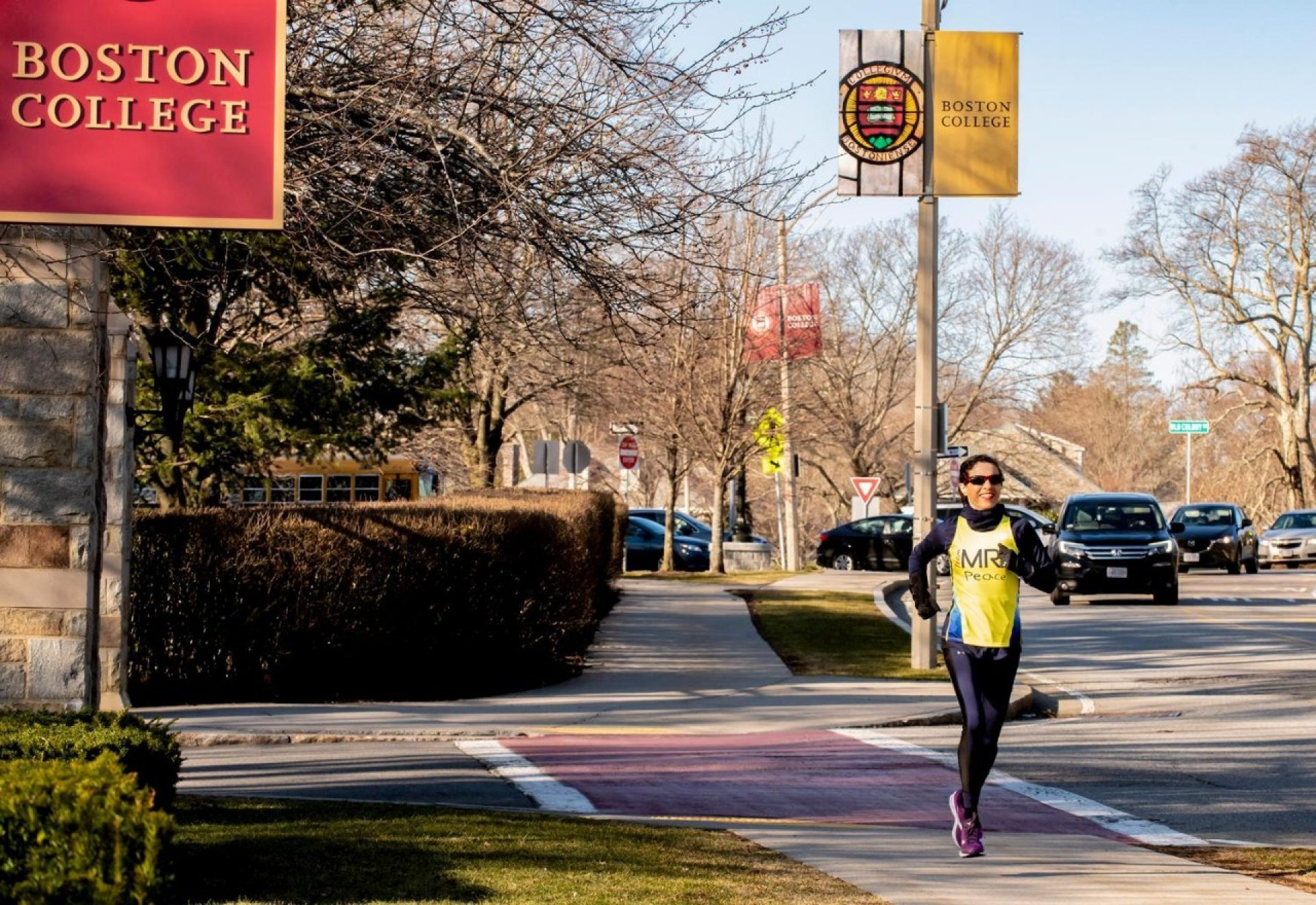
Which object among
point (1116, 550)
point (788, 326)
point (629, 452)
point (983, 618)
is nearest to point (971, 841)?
point (983, 618)

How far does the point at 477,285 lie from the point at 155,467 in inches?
457

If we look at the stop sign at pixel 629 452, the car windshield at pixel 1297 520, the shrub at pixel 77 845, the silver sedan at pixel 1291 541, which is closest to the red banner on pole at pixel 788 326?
the stop sign at pixel 629 452

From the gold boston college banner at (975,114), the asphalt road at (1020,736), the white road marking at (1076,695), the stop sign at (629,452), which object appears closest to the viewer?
the asphalt road at (1020,736)

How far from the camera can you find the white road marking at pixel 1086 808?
927 centimetres

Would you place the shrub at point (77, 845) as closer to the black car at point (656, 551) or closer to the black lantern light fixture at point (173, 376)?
the black lantern light fixture at point (173, 376)

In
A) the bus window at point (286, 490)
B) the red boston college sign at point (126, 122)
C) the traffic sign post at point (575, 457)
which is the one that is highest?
A: the red boston college sign at point (126, 122)

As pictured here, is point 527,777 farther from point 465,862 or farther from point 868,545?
point 868,545

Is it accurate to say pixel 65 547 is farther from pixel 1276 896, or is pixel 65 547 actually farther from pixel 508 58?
pixel 1276 896

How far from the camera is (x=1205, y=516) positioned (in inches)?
1658

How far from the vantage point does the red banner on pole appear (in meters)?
35.1

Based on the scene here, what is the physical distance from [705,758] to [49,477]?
5487mm

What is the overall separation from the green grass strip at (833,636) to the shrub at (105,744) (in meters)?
12.3

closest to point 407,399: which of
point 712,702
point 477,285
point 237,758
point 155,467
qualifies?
point 155,467

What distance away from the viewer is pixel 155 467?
2070cm
